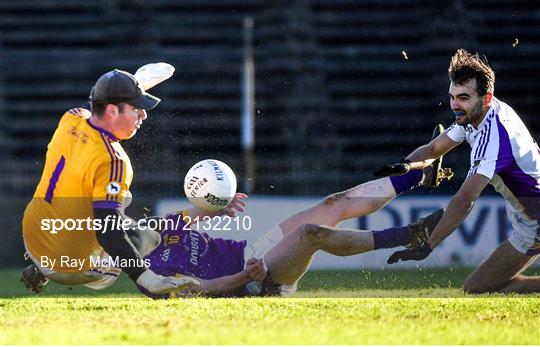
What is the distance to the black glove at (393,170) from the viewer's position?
23.6 feet

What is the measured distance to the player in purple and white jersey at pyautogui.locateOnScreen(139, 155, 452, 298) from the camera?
7.23 meters

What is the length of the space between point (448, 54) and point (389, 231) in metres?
6.81

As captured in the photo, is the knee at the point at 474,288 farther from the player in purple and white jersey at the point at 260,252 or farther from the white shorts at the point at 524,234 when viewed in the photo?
the player in purple and white jersey at the point at 260,252

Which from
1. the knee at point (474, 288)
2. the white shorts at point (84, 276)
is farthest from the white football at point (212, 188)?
the knee at point (474, 288)

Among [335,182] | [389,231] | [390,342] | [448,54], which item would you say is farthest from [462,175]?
[390,342]

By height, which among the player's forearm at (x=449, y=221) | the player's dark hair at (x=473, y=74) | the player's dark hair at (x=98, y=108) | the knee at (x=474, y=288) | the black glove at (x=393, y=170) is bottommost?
the knee at (x=474, y=288)

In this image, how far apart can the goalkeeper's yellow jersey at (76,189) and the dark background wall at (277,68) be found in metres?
4.53

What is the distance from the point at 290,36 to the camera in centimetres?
1463

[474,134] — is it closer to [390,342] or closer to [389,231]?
[389,231]

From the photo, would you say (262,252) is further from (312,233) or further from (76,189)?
(76,189)

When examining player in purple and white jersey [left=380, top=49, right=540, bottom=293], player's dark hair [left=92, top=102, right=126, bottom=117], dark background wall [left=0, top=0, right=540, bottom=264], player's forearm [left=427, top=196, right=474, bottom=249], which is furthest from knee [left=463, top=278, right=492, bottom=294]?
dark background wall [left=0, top=0, right=540, bottom=264]

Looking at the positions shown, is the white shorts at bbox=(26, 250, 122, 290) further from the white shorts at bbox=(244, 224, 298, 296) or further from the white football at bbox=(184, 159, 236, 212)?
the white shorts at bbox=(244, 224, 298, 296)

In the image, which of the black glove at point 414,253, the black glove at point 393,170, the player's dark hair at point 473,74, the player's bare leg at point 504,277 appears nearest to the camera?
the black glove at point 414,253

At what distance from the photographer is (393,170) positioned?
7.27 meters
